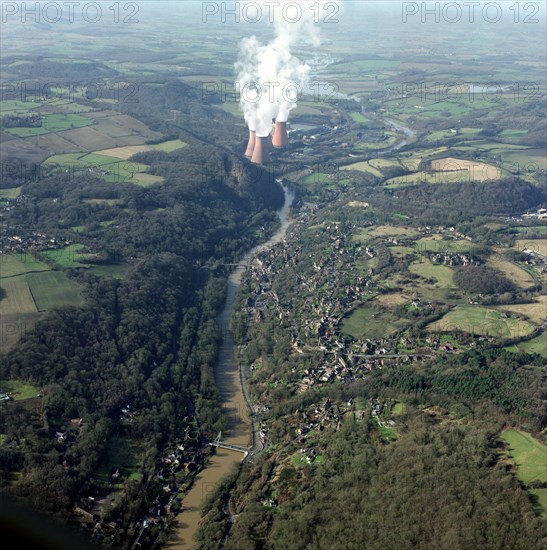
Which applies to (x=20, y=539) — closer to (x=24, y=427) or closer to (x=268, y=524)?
(x=24, y=427)

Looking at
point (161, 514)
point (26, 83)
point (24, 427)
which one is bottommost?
point (161, 514)

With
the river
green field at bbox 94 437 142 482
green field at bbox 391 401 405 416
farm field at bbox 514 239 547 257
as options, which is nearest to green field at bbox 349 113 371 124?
farm field at bbox 514 239 547 257

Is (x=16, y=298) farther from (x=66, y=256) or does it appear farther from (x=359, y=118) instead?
(x=359, y=118)

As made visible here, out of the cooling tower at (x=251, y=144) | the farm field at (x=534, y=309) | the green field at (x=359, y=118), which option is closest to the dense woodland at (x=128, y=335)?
the cooling tower at (x=251, y=144)

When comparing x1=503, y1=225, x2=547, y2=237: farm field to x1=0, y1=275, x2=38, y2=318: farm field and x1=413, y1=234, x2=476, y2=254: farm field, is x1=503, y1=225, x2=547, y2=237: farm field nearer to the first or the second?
x1=413, y1=234, x2=476, y2=254: farm field

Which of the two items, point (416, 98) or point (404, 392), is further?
point (416, 98)

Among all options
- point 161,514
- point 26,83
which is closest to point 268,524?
point 161,514

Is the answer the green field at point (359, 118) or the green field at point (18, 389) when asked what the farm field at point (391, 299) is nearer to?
the green field at point (18, 389)
